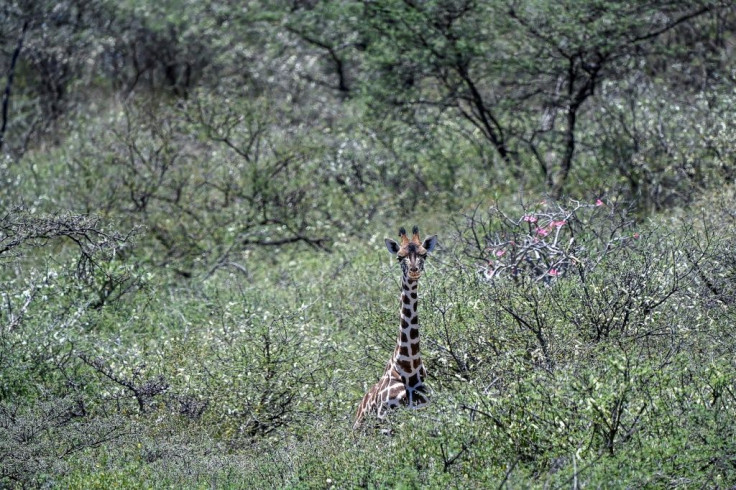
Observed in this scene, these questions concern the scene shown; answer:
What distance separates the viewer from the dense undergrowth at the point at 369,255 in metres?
7.53

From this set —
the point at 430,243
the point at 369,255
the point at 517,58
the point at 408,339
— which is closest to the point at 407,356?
the point at 408,339

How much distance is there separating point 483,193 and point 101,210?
534 centimetres

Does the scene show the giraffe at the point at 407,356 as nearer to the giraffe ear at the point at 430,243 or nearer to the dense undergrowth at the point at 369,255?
the giraffe ear at the point at 430,243

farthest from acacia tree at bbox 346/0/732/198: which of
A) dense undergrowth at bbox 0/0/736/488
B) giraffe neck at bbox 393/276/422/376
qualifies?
giraffe neck at bbox 393/276/422/376

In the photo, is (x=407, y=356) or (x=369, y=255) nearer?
(x=407, y=356)

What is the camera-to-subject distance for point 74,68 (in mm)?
23672

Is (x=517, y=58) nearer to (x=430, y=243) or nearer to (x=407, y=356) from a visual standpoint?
(x=430, y=243)

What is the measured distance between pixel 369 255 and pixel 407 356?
19.5 ft

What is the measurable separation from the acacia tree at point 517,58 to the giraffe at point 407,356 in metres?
7.63

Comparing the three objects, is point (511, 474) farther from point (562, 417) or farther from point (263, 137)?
point (263, 137)

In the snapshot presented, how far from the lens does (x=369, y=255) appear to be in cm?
1417

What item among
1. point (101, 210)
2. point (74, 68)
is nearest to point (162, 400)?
point (101, 210)

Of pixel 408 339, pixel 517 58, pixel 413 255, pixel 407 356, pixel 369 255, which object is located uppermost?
pixel 517 58

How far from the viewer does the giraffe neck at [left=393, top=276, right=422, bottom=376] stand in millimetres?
8273
